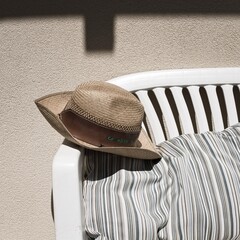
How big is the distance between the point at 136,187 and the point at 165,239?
14 cm

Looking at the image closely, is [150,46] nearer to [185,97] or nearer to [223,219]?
[185,97]

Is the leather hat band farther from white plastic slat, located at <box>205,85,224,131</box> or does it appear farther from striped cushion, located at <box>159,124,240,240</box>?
white plastic slat, located at <box>205,85,224,131</box>

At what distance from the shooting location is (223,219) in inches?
37.3

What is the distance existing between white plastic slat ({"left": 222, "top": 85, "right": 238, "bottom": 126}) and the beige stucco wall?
110 mm

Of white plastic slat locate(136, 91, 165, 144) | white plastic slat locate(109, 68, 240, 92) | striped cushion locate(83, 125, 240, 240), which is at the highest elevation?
white plastic slat locate(109, 68, 240, 92)

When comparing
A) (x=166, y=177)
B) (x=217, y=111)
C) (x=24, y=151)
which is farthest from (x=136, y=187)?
(x=24, y=151)

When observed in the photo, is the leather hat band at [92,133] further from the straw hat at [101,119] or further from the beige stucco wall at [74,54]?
the beige stucco wall at [74,54]

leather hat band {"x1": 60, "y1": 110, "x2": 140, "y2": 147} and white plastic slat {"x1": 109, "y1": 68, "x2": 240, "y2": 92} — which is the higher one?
white plastic slat {"x1": 109, "y1": 68, "x2": 240, "y2": 92}

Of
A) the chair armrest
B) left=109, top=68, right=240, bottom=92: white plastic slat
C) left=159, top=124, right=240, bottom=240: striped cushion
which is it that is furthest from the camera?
left=109, top=68, right=240, bottom=92: white plastic slat

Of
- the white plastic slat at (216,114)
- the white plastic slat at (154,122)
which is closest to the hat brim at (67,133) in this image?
the white plastic slat at (154,122)

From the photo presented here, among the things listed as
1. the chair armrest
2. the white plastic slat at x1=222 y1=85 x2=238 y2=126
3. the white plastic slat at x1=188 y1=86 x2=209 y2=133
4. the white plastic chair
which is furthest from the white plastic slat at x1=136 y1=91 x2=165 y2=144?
the chair armrest

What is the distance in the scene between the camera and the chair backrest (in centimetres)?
117

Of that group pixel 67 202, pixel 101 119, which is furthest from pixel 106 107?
pixel 67 202

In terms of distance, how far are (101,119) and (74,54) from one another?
0.42 metres
